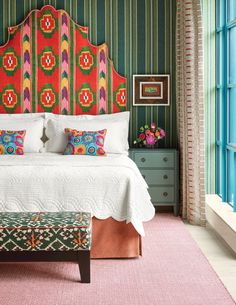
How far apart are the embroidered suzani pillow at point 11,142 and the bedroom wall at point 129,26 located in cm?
126

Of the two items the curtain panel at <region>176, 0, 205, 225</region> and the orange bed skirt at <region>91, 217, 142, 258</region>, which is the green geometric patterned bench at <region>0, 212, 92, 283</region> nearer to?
the orange bed skirt at <region>91, 217, 142, 258</region>

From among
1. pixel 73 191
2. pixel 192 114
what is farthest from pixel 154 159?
pixel 73 191

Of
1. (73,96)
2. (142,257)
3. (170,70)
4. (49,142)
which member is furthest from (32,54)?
(142,257)

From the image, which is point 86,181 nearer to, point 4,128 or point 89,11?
point 4,128

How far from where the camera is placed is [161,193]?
6.12 meters

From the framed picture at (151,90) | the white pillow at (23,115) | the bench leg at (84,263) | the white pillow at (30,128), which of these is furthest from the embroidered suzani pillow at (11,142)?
the bench leg at (84,263)

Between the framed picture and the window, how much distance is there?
2.39 feet

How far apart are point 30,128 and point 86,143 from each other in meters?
0.71

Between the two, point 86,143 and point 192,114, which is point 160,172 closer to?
point 192,114

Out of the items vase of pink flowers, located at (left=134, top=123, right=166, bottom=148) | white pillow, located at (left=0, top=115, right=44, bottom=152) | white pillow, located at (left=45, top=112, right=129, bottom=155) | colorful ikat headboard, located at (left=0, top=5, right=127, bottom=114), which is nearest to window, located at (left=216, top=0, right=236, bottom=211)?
vase of pink flowers, located at (left=134, top=123, right=166, bottom=148)

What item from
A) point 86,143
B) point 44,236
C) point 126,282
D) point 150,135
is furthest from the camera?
point 150,135

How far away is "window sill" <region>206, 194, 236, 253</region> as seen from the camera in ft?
15.1

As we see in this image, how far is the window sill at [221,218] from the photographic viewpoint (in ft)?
15.1

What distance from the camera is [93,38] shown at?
6.43m
